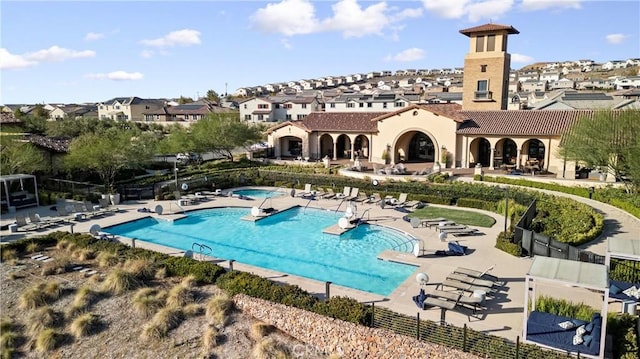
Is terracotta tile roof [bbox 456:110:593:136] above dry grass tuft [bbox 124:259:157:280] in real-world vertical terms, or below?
above

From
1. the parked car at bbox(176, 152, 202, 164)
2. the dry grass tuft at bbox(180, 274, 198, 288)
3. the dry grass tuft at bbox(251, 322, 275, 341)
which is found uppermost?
the parked car at bbox(176, 152, 202, 164)

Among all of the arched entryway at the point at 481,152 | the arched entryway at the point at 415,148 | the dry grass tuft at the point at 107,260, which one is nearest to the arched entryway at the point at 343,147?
the arched entryway at the point at 415,148

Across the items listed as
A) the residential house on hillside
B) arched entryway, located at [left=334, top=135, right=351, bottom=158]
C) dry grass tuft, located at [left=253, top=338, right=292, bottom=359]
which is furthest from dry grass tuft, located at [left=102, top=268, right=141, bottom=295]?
the residential house on hillside

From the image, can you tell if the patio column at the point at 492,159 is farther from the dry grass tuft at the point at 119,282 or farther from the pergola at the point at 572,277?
the dry grass tuft at the point at 119,282

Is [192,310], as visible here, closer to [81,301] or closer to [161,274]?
[161,274]

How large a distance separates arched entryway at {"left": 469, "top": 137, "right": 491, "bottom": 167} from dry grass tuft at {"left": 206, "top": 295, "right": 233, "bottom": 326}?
28.9m

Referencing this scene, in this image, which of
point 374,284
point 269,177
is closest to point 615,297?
point 374,284

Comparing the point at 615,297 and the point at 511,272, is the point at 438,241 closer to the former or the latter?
the point at 511,272

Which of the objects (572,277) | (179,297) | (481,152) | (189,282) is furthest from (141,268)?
(481,152)

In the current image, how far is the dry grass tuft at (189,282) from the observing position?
16734 millimetres

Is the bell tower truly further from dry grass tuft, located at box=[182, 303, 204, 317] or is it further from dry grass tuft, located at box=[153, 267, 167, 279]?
dry grass tuft, located at box=[182, 303, 204, 317]

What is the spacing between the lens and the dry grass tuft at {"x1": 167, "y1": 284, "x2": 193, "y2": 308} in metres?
15.7

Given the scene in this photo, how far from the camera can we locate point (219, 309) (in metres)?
15.2

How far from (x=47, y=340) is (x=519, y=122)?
116ft
